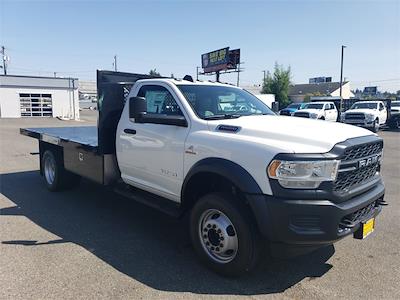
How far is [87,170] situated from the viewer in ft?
18.9

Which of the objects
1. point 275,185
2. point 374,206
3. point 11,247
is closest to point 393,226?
point 374,206

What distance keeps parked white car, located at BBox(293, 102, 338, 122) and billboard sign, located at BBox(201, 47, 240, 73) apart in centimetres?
1612

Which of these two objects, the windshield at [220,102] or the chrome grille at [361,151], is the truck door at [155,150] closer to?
the windshield at [220,102]

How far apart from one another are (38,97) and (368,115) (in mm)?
30455

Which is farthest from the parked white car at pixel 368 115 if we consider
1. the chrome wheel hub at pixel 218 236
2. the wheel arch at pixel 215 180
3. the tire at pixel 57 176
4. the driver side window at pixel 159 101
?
the chrome wheel hub at pixel 218 236

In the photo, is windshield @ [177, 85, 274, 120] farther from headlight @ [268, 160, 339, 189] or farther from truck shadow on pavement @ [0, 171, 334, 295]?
truck shadow on pavement @ [0, 171, 334, 295]

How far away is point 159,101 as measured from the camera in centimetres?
472

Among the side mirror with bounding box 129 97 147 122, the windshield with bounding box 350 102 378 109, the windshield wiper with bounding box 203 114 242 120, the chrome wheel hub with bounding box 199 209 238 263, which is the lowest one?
the chrome wheel hub with bounding box 199 209 238 263

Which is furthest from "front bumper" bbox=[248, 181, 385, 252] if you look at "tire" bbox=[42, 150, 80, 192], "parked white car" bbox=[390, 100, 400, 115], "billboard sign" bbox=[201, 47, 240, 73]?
"billboard sign" bbox=[201, 47, 240, 73]

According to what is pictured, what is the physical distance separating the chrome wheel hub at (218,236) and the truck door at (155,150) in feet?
1.92

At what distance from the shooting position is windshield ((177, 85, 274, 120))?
432cm

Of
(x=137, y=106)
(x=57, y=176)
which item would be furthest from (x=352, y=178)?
(x=57, y=176)

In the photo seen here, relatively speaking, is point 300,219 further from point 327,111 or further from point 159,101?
point 327,111

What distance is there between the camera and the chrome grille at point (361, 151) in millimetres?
3362
